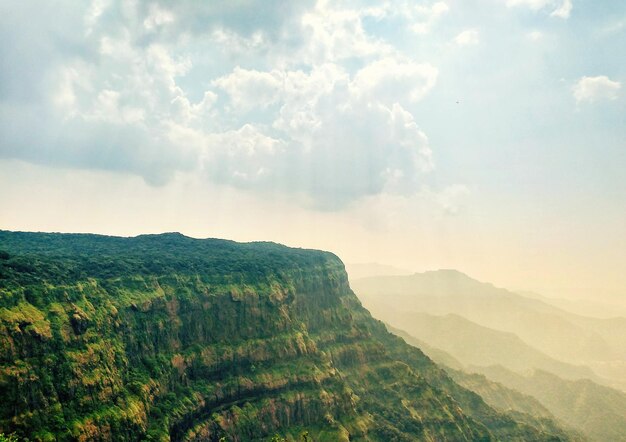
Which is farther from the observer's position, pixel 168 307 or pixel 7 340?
pixel 168 307

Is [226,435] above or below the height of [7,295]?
below

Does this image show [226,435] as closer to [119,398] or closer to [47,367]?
[119,398]

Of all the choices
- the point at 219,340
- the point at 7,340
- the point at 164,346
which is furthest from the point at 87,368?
the point at 219,340

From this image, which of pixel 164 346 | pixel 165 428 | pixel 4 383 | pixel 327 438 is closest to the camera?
pixel 4 383

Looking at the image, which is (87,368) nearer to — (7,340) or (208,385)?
(7,340)

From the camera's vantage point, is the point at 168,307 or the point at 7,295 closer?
the point at 7,295

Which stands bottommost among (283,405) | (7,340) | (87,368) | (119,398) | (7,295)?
(283,405)

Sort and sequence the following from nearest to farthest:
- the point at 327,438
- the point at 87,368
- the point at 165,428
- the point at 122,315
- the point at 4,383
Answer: the point at 4,383 → the point at 87,368 → the point at 165,428 → the point at 122,315 → the point at 327,438

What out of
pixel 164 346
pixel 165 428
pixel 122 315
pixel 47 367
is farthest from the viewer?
pixel 164 346

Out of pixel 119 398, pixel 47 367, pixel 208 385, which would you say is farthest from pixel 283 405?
pixel 47 367
